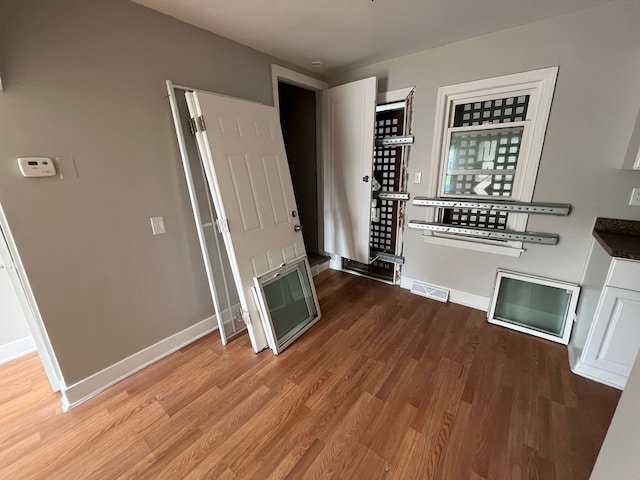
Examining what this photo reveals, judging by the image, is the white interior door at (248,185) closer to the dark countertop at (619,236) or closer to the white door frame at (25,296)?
the white door frame at (25,296)

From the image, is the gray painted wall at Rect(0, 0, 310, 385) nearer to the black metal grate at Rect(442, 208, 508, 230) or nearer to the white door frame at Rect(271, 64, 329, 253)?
the white door frame at Rect(271, 64, 329, 253)

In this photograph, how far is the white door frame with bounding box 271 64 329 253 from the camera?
247 cm

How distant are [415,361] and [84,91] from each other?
2738 mm

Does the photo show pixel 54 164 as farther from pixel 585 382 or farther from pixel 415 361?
pixel 585 382

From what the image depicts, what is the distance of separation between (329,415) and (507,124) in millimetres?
2586

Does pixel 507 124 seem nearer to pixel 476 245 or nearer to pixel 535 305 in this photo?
pixel 476 245

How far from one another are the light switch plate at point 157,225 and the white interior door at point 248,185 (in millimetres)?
412

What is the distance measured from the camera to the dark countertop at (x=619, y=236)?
151cm

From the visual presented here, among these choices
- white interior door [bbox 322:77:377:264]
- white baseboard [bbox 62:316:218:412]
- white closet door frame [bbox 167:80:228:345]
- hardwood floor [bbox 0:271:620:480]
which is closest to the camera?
hardwood floor [bbox 0:271:620:480]

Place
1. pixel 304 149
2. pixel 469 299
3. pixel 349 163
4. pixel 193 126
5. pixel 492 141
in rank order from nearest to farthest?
pixel 193 126 < pixel 492 141 < pixel 469 299 < pixel 349 163 < pixel 304 149

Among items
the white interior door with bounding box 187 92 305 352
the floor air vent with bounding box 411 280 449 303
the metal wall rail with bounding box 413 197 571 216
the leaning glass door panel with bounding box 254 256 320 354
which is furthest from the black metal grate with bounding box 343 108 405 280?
the white interior door with bounding box 187 92 305 352

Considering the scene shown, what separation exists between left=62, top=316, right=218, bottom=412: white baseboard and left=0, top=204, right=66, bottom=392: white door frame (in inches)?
3.6

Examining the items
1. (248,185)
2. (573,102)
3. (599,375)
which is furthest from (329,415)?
(573,102)

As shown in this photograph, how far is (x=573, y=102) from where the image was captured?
73.8 inches
